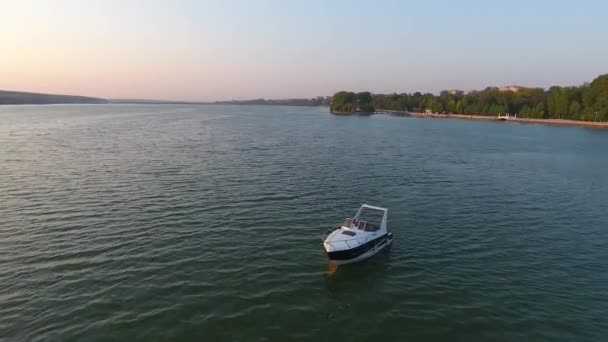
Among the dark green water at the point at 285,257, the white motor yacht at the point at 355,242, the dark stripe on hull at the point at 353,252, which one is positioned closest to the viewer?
the dark green water at the point at 285,257

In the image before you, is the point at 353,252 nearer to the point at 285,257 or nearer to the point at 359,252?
the point at 359,252

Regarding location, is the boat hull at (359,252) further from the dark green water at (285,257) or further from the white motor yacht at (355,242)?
the dark green water at (285,257)

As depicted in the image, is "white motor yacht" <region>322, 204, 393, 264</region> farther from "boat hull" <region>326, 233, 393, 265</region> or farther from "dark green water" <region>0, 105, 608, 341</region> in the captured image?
"dark green water" <region>0, 105, 608, 341</region>

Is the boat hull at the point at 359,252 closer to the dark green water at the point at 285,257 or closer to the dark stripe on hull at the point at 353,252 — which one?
the dark stripe on hull at the point at 353,252

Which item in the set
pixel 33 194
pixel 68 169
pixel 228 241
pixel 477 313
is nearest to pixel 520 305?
pixel 477 313

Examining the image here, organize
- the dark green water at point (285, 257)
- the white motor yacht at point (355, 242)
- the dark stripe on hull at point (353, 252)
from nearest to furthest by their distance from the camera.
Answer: the dark green water at point (285, 257), the dark stripe on hull at point (353, 252), the white motor yacht at point (355, 242)

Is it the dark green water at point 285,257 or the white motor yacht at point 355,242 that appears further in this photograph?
the white motor yacht at point 355,242

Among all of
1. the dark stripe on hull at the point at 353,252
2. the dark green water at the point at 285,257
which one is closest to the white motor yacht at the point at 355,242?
the dark stripe on hull at the point at 353,252
